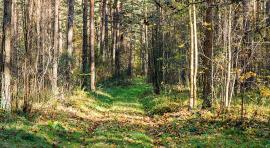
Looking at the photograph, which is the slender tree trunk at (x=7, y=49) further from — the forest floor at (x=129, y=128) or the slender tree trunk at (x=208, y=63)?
the slender tree trunk at (x=208, y=63)

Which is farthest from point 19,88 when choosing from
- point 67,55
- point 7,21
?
point 67,55

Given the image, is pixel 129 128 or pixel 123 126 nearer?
pixel 129 128

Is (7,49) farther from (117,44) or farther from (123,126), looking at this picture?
(117,44)

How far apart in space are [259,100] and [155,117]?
508 centimetres

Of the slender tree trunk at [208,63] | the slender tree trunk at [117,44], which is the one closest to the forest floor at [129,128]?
the slender tree trunk at [208,63]

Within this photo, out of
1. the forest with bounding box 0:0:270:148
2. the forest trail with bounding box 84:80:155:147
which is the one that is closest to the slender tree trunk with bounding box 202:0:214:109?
the forest with bounding box 0:0:270:148

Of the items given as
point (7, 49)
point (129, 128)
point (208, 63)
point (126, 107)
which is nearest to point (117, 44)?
point (126, 107)

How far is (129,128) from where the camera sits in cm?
1596

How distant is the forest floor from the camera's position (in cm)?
1251

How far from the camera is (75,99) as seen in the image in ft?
74.5

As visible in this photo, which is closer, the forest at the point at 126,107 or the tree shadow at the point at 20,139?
the tree shadow at the point at 20,139

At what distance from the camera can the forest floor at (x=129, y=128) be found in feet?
41.0

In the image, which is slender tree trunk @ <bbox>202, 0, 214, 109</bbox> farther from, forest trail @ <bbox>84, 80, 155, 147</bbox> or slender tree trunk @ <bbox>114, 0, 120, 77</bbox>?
slender tree trunk @ <bbox>114, 0, 120, 77</bbox>

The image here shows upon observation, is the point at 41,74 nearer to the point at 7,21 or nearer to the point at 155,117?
the point at 7,21
